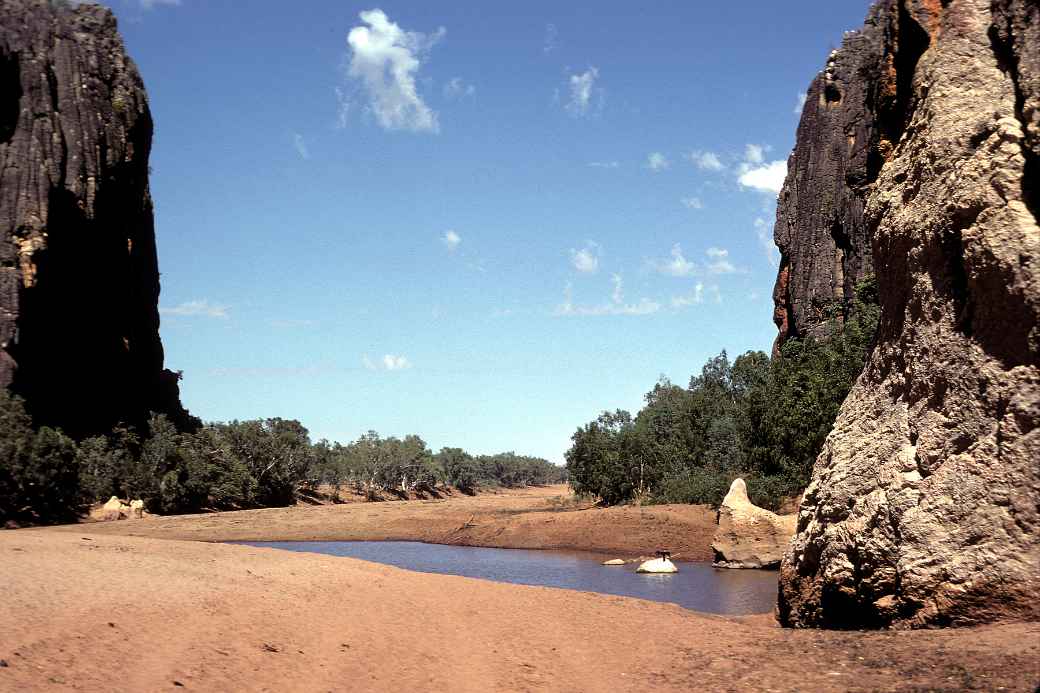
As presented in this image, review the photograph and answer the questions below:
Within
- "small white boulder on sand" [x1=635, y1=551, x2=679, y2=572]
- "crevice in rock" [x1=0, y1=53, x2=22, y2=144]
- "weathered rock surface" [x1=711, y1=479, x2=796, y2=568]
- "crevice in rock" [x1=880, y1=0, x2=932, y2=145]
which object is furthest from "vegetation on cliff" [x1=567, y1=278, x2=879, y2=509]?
"crevice in rock" [x1=0, y1=53, x2=22, y2=144]

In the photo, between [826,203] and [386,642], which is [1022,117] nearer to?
[386,642]

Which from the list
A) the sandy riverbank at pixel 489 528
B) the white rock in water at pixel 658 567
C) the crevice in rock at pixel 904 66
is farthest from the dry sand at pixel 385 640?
the sandy riverbank at pixel 489 528

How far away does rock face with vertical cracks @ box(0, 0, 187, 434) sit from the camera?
56875mm

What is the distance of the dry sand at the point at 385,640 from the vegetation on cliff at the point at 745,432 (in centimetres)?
808

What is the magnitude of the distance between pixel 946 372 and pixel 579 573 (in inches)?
879

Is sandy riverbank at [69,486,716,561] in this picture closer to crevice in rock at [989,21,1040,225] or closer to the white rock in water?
the white rock in water

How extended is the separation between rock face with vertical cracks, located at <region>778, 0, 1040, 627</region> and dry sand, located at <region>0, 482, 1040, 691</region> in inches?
30.2

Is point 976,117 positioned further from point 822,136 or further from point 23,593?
point 822,136

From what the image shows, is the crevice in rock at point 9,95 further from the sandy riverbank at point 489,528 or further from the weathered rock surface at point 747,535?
the weathered rock surface at point 747,535

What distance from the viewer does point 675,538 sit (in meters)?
38.9

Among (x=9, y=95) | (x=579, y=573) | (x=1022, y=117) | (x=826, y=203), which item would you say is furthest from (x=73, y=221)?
(x=1022, y=117)

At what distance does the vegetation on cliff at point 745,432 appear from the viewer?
1483 inches

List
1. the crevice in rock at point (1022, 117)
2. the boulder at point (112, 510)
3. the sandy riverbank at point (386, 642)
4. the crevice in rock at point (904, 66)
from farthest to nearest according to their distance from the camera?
the boulder at point (112, 510)
the crevice in rock at point (904, 66)
the crevice in rock at point (1022, 117)
the sandy riverbank at point (386, 642)

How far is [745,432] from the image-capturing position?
145ft
